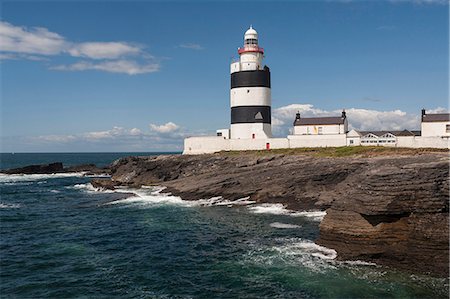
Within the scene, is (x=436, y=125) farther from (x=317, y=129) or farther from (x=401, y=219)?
(x=401, y=219)

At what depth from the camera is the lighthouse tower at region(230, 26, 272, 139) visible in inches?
2522

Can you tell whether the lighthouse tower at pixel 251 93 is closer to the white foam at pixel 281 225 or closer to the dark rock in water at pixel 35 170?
the white foam at pixel 281 225

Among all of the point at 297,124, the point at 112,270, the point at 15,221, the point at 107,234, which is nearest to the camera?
the point at 112,270

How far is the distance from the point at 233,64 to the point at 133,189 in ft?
85.4

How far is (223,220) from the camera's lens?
34.2 meters

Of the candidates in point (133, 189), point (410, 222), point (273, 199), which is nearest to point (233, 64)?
point (133, 189)

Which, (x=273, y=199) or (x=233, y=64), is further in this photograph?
(x=233, y=64)

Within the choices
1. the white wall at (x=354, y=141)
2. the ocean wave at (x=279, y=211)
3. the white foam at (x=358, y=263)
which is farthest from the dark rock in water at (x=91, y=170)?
the white foam at (x=358, y=263)

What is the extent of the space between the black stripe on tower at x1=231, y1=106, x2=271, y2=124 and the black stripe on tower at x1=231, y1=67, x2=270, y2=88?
3633 mm

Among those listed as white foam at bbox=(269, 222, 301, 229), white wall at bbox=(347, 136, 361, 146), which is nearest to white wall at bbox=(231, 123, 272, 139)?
white wall at bbox=(347, 136, 361, 146)

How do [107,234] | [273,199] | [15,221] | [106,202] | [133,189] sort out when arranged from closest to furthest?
1. [107,234]
2. [15,221]
3. [273,199]
4. [106,202]
5. [133,189]

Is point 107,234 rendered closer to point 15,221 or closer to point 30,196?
point 15,221

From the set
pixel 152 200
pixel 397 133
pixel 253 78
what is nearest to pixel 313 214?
pixel 152 200

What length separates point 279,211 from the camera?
36.9 metres
